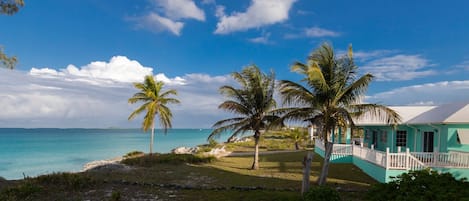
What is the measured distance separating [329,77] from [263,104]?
485 cm

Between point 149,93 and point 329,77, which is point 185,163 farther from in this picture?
point 329,77

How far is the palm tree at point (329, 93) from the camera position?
9867 mm

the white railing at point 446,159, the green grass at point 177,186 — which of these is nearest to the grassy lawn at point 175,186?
the green grass at point 177,186

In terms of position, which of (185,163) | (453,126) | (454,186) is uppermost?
(453,126)

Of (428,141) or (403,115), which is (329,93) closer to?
(428,141)

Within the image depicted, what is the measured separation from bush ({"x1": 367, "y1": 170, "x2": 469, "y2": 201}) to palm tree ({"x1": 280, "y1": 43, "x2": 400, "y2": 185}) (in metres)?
4.35

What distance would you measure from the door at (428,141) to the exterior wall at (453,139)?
1.68 metres

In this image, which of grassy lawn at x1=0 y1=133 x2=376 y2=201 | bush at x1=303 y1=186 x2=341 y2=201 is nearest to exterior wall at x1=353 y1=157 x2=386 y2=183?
grassy lawn at x1=0 y1=133 x2=376 y2=201

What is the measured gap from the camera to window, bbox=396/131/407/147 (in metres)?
16.1

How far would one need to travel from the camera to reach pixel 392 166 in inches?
415

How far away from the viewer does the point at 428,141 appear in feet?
45.8

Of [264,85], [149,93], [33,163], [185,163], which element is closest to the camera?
[264,85]

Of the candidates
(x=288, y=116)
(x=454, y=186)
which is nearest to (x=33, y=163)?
(x=288, y=116)

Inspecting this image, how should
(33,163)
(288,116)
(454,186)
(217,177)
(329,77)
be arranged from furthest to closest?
1. (33,163)
2. (217,177)
3. (288,116)
4. (329,77)
5. (454,186)
